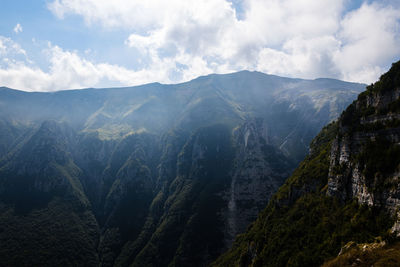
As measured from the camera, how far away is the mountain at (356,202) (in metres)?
56.7

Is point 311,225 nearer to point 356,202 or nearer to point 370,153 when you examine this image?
point 356,202

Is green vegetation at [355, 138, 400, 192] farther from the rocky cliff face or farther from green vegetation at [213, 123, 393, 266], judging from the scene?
green vegetation at [213, 123, 393, 266]

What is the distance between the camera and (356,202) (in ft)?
241

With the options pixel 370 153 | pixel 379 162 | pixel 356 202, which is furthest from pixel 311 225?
pixel 379 162

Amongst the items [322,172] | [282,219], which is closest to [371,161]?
[322,172]

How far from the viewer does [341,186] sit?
8300 centimetres

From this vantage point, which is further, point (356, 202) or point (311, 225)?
point (311, 225)

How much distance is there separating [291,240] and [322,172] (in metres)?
33.3

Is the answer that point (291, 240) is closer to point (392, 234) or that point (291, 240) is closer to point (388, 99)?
point (392, 234)

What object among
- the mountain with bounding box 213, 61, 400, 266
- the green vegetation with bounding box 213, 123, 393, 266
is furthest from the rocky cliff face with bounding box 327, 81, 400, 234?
the green vegetation with bounding box 213, 123, 393, 266

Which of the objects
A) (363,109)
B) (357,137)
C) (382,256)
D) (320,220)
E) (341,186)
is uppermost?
(363,109)

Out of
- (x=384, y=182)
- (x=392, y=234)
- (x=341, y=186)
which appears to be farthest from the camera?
(x=341, y=186)

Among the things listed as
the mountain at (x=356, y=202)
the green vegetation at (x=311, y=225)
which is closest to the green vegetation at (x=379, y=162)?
the mountain at (x=356, y=202)

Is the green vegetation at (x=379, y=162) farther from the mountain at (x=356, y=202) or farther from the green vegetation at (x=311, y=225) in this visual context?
the green vegetation at (x=311, y=225)
